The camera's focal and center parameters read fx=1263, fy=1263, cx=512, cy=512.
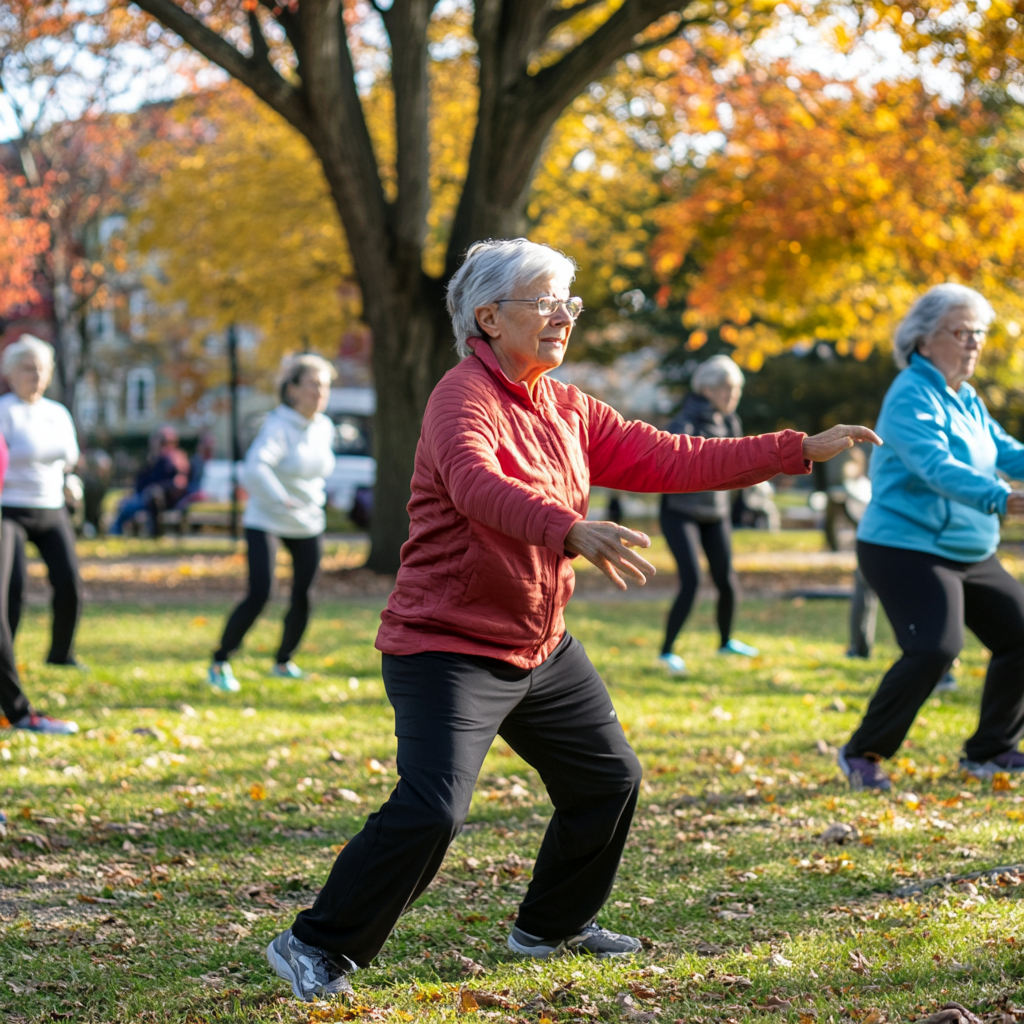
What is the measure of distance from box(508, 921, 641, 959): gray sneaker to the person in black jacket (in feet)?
17.3

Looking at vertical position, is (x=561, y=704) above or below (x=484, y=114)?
below

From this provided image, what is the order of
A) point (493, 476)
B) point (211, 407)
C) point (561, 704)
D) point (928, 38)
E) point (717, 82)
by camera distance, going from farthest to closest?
point (211, 407)
point (717, 82)
point (928, 38)
point (561, 704)
point (493, 476)

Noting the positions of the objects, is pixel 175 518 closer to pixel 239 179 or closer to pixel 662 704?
pixel 239 179

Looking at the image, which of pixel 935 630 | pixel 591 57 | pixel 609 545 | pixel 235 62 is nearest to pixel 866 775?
pixel 935 630

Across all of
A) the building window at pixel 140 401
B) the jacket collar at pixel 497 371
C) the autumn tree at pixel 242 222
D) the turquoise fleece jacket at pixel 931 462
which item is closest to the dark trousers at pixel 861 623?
the turquoise fleece jacket at pixel 931 462

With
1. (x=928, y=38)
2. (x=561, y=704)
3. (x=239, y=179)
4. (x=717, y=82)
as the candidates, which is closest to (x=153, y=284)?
(x=239, y=179)

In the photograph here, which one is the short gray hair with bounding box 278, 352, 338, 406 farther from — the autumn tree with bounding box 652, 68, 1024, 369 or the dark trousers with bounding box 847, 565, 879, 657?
the autumn tree with bounding box 652, 68, 1024, 369

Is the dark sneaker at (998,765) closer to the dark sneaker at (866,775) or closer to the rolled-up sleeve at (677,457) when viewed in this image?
A: the dark sneaker at (866,775)

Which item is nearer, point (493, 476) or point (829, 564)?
point (493, 476)

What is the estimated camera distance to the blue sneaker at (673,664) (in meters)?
9.12

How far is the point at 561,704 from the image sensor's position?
3566 millimetres

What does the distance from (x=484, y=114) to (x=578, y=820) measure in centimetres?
1153

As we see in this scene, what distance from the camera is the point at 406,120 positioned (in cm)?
1488

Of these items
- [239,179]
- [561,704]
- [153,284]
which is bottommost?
[561,704]
